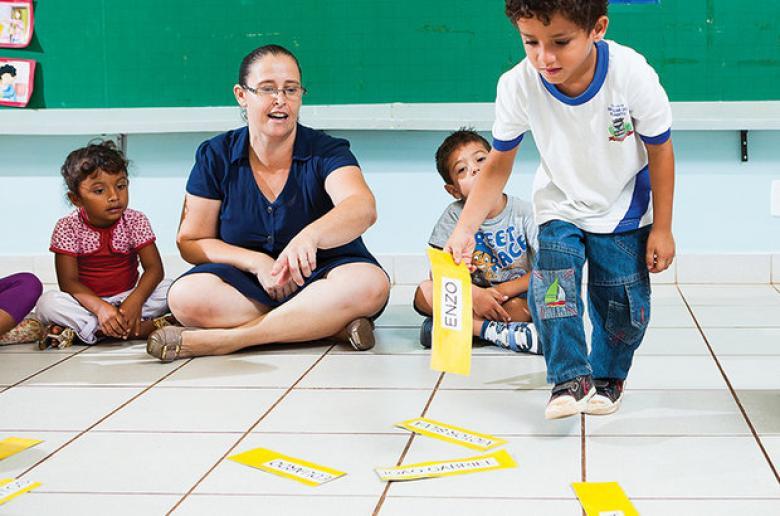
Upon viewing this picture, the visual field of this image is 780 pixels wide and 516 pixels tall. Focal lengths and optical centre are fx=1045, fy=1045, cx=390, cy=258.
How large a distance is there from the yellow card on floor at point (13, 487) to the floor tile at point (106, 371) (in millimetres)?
744

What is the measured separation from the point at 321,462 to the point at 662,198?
83cm

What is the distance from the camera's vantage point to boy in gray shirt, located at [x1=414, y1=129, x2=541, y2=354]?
9.62 feet

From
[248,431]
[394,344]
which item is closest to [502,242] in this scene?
[394,344]

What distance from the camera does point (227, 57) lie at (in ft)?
13.1

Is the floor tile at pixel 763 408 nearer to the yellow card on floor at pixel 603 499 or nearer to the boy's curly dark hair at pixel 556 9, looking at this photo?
the yellow card on floor at pixel 603 499

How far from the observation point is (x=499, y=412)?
7.25 ft

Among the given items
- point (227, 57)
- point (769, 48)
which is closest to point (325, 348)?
point (227, 57)

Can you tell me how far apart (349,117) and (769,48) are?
5.09ft

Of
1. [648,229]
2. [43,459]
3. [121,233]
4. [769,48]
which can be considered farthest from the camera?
[769,48]

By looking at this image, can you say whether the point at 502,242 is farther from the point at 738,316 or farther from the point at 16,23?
the point at 16,23

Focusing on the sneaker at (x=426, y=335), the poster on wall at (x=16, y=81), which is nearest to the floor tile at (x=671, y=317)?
the sneaker at (x=426, y=335)

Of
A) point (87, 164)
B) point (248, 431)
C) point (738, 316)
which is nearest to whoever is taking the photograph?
point (248, 431)

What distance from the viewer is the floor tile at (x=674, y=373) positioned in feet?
7.89

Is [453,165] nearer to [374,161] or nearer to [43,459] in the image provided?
[374,161]
